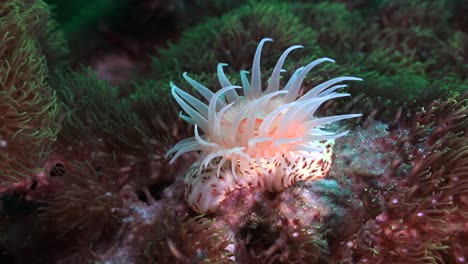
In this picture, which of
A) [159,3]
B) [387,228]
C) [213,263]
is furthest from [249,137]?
[159,3]

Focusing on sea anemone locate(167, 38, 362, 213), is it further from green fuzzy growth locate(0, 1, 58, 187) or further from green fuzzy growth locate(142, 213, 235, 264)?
green fuzzy growth locate(0, 1, 58, 187)

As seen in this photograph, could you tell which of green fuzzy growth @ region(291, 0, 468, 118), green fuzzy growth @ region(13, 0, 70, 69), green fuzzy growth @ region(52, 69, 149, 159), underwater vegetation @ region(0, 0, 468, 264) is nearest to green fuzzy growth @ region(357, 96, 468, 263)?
underwater vegetation @ region(0, 0, 468, 264)

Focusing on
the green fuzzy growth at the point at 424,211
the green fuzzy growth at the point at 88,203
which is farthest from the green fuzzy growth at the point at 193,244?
the green fuzzy growth at the point at 424,211

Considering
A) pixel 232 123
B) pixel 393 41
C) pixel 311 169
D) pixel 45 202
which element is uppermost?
pixel 232 123

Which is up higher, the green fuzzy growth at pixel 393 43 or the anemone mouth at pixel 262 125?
the anemone mouth at pixel 262 125

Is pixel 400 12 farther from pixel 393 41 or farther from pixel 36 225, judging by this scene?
pixel 36 225

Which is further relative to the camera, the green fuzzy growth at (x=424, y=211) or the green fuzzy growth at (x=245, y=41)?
the green fuzzy growth at (x=245, y=41)

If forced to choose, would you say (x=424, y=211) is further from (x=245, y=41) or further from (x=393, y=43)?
(x=393, y=43)

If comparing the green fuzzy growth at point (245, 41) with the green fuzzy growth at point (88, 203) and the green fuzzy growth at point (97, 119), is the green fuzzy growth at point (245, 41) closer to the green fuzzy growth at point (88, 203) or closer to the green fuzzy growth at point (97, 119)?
the green fuzzy growth at point (97, 119)
